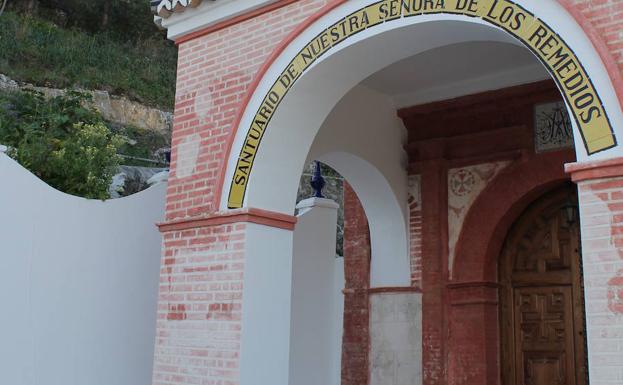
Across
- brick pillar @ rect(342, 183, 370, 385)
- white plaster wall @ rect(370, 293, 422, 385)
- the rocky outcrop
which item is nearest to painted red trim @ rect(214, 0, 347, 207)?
white plaster wall @ rect(370, 293, 422, 385)

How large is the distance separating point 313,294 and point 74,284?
151 inches

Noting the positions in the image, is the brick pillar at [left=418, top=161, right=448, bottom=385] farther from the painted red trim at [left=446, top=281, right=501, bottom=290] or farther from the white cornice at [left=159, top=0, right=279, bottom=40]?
the white cornice at [left=159, top=0, right=279, bottom=40]

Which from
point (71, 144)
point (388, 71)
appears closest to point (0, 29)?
point (71, 144)

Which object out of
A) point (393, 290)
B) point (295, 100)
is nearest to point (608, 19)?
point (295, 100)

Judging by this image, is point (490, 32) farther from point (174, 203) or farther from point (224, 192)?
point (174, 203)

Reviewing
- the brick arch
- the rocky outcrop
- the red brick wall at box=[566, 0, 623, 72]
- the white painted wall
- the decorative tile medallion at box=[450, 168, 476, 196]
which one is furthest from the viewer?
the rocky outcrop

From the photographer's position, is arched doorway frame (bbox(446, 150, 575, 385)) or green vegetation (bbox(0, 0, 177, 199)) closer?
arched doorway frame (bbox(446, 150, 575, 385))

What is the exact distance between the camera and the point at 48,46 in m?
21.1

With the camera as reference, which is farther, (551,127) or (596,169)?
(551,127)

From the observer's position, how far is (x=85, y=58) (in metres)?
21.5

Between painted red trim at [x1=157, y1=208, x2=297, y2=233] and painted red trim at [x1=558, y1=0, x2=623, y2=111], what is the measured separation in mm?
2674

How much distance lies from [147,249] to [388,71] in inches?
121

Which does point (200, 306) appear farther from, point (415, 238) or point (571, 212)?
point (571, 212)

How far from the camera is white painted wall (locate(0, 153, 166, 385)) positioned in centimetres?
671
